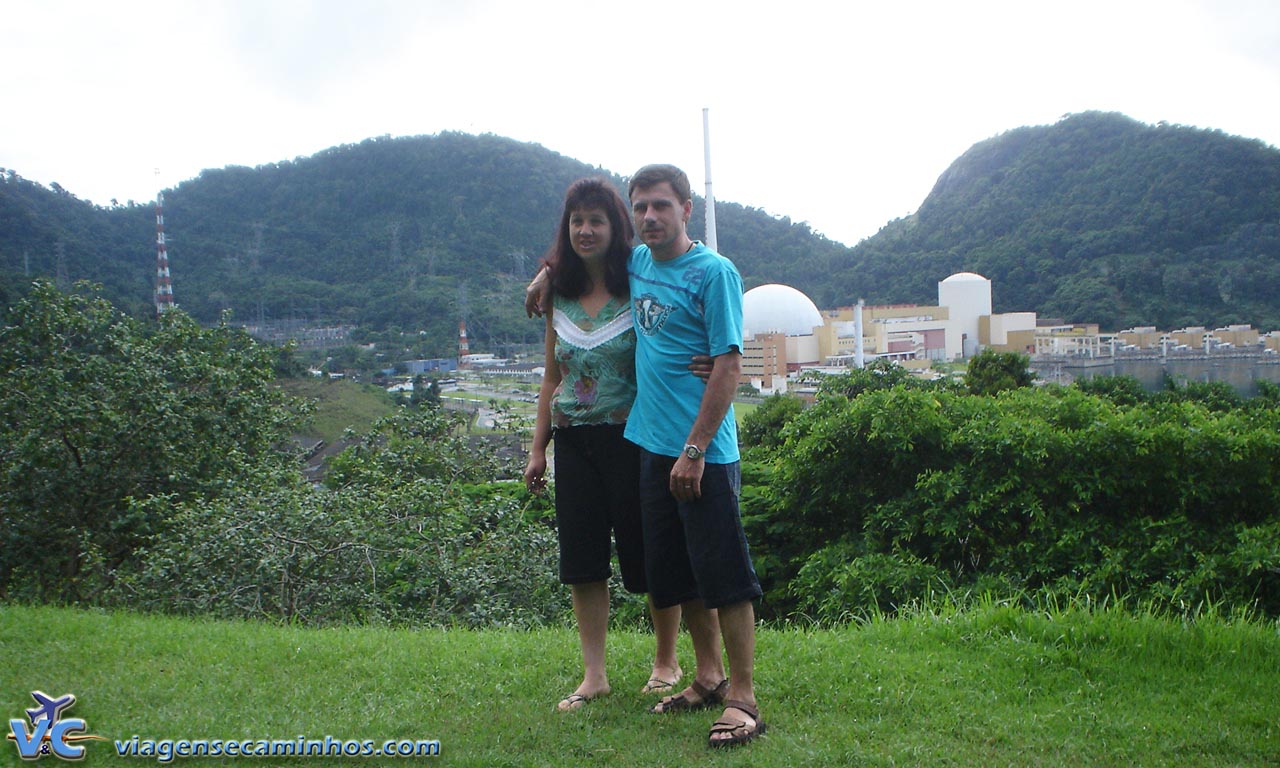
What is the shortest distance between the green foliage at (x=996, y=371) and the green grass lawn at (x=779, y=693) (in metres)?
11.3

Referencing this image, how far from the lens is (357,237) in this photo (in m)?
32.8

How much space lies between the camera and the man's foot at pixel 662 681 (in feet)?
9.72

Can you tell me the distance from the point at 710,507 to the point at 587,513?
1.61 ft

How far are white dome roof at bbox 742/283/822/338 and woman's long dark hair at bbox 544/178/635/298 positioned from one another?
3706 cm

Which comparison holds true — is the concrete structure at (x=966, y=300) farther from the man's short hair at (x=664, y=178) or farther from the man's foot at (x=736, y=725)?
the man's foot at (x=736, y=725)

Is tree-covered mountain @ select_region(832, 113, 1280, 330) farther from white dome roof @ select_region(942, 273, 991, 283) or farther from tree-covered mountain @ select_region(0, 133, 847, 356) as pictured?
tree-covered mountain @ select_region(0, 133, 847, 356)

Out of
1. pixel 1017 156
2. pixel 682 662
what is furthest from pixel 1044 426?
pixel 1017 156

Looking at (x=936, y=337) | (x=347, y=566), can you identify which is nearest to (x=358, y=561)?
(x=347, y=566)

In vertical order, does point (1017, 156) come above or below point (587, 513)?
above

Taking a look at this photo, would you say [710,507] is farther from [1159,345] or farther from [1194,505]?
[1159,345]

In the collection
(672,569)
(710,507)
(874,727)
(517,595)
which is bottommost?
(517,595)

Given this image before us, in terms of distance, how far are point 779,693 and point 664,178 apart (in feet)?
5.30

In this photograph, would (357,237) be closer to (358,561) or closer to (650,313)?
(358,561)

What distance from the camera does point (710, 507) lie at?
2.61 meters
